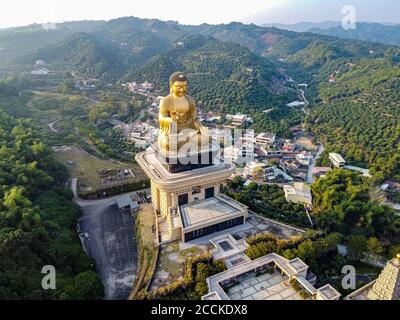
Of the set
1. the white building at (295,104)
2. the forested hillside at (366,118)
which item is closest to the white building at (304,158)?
the forested hillside at (366,118)

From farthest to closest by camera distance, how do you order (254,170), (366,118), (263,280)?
(366,118), (254,170), (263,280)

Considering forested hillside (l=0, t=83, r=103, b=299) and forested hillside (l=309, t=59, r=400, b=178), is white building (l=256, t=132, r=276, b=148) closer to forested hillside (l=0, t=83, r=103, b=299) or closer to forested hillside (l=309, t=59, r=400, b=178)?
forested hillside (l=309, t=59, r=400, b=178)

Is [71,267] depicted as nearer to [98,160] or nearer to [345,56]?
[98,160]

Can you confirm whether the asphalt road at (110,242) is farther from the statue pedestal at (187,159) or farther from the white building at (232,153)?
the white building at (232,153)

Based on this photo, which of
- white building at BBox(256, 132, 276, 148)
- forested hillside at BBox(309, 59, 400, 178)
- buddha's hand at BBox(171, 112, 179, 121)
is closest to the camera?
buddha's hand at BBox(171, 112, 179, 121)

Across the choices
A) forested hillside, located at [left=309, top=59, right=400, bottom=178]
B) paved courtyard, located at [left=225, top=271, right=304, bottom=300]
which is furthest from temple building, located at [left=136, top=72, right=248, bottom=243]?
forested hillside, located at [left=309, top=59, right=400, bottom=178]

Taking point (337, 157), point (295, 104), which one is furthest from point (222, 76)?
point (337, 157)

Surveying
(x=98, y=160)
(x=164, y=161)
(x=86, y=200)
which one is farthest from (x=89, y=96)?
(x=164, y=161)

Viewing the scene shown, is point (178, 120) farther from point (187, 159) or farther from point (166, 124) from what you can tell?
point (187, 159)
